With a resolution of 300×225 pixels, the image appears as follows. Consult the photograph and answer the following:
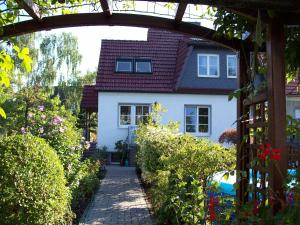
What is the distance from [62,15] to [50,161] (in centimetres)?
246

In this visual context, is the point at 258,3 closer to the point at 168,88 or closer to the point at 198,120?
the point at 168,88

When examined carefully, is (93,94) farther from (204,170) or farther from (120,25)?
(120,25)

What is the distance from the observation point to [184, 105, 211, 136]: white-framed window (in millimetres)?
24703

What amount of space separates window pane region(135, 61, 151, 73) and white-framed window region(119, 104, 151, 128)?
2.13 metres

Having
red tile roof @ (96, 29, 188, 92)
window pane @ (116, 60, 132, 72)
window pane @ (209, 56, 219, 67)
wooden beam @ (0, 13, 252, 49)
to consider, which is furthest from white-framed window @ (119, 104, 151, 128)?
wooden beam @ (0, 13, 252, 49)

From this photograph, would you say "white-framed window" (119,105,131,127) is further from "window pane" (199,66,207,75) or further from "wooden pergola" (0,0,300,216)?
"wooden pergola" (0,0,300,216)

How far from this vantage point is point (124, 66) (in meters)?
25.1

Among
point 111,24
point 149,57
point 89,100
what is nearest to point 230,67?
point 149,57

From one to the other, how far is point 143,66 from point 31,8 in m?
20.9

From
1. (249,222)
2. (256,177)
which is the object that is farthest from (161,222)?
(249,222)

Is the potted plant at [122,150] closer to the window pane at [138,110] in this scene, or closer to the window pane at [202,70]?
the window pane at [138,110]

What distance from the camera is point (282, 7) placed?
11.9 ft

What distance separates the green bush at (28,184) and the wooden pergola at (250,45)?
2050mm

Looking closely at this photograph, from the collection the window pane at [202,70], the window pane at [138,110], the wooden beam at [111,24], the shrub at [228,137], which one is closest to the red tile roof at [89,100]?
the window pane at [138,110]
